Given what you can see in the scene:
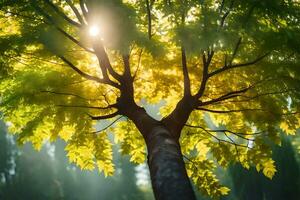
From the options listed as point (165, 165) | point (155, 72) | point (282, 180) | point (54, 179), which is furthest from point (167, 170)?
point (54, 179)

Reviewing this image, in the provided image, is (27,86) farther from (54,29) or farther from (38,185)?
(38,185)

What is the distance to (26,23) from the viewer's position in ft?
19.0

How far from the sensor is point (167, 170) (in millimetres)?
4887

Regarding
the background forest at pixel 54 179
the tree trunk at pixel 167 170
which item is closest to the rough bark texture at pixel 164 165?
the tree trunk at pixel 167 170

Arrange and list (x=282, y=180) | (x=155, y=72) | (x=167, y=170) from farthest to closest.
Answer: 1. (x=282, y=180)
2. (x=155, y=72)
3. (x=167, y=170)

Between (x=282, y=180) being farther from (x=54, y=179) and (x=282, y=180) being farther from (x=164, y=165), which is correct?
(x=54, y=179)

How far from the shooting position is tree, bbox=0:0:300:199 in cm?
471

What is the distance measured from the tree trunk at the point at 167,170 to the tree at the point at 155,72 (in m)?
0.01

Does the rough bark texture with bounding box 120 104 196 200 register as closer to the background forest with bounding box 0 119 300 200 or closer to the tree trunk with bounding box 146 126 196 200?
the tree trunk with bounding box 146 126 196 200

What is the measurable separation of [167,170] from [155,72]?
3.10 m

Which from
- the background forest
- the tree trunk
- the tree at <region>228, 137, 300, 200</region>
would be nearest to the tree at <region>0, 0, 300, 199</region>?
the tree trunk

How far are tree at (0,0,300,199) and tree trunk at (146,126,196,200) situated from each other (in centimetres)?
1

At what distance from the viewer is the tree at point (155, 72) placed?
4.71 meters

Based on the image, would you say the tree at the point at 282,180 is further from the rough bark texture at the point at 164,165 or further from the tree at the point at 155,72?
the rough bark texture at the point at 164,165
